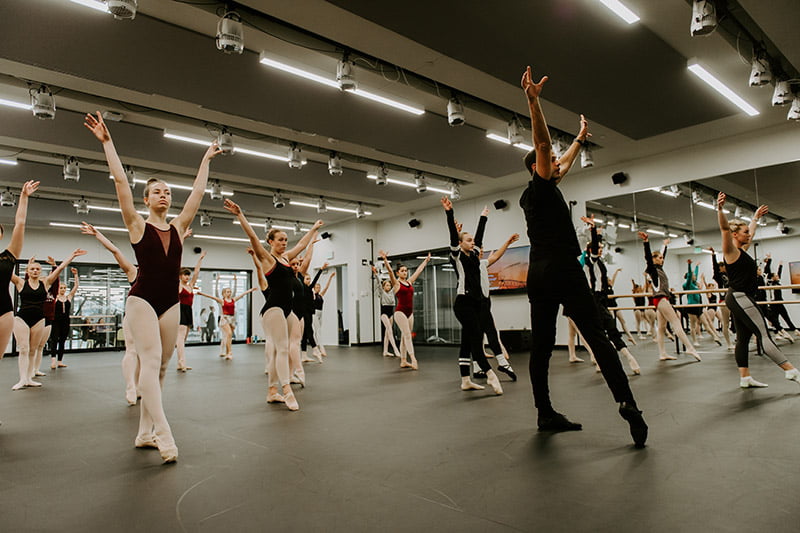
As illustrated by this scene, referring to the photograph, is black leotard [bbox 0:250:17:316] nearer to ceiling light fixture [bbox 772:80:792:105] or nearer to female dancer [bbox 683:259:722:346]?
ceiling light fixture [bbox 772:80:792:105]

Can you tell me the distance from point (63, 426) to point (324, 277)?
46.3 feet

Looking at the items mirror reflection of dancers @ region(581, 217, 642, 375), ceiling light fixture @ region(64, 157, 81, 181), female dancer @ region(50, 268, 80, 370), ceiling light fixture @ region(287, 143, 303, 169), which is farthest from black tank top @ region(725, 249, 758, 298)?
female dancer @ region(50, 268, 80, 370)

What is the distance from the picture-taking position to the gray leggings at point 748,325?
4.25 m

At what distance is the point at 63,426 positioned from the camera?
392 cm

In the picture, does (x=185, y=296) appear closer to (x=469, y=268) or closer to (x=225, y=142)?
(x=225, y=142)

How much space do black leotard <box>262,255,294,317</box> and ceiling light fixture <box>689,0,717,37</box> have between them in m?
4.54

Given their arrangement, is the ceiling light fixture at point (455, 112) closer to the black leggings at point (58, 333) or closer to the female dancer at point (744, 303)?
the female dancer at point (744, 303)

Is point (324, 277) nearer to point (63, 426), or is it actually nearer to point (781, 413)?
point (63, 426)

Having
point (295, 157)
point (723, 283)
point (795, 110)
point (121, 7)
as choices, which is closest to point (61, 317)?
point (295, 157)

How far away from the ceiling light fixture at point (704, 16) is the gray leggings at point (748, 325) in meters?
2.49

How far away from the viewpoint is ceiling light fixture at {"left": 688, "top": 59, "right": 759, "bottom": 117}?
6326mm

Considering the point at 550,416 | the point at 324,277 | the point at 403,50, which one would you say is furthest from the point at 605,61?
the point at 324,277

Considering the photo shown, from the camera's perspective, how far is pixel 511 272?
42.2 feet

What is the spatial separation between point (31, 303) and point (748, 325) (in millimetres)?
8339
